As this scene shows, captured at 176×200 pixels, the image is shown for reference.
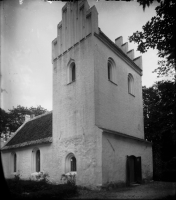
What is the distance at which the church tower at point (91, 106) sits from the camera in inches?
611

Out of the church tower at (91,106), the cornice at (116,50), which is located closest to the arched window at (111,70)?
the church tower at (91,106)

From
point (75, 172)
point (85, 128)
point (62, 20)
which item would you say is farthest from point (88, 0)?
point (75, 172)

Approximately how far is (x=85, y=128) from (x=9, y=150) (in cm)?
1149

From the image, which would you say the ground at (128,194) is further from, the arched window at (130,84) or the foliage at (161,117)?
the arched window at (130,84)

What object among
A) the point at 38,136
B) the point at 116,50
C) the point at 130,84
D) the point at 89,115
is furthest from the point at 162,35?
the point at 38,136

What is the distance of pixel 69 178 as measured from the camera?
650 inches

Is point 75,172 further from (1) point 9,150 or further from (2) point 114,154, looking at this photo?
(1) point 9,150

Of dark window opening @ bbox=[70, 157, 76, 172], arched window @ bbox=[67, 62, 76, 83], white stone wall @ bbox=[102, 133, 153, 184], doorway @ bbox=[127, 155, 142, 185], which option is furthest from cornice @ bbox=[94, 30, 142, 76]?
dark window opening @ bbox=[70, 157, 76, 172]

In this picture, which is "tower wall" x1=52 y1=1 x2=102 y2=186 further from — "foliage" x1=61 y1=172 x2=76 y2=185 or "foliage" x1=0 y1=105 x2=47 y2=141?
"foliage" x1=0 y1=105 x2=47 y2=141

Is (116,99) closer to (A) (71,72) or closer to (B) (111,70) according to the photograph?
(B) (111,70)

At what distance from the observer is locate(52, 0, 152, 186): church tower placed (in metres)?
15.5

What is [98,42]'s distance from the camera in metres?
17.5

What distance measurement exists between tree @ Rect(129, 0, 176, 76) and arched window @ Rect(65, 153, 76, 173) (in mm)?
8510

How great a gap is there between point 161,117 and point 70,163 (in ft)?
24.5
